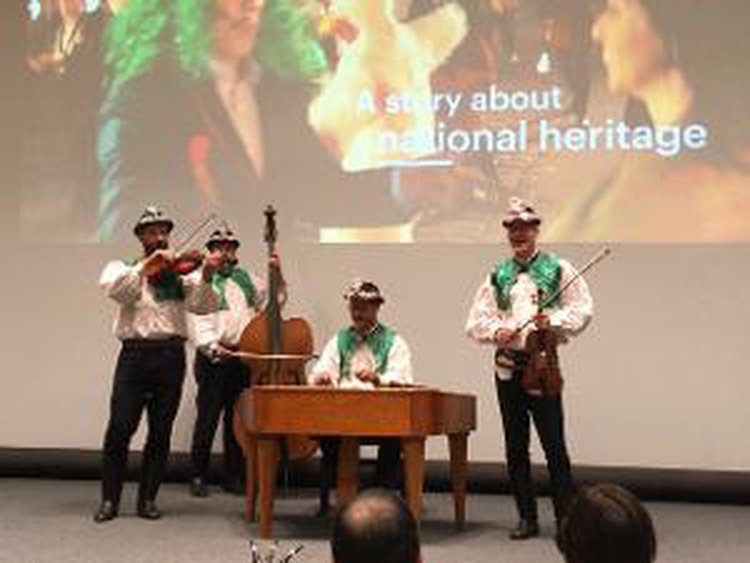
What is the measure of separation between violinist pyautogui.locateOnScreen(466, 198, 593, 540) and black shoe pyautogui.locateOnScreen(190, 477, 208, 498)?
1.96m

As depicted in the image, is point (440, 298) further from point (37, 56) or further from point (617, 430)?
point (37, 56)

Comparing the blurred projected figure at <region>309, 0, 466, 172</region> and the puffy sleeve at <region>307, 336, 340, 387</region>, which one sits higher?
the blurred projected figure at <region>309, 0, 466, 172</region>

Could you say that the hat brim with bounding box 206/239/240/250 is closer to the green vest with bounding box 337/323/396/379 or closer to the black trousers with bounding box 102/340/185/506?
the black trousers with bounding box 102/340/185/506

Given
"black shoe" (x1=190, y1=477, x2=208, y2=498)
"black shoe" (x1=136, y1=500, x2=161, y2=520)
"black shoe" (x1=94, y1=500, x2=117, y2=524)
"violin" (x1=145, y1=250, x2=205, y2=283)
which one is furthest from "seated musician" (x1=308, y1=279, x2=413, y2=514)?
"black shoe" (x1=190, y1=477, x2=208, y2=498)

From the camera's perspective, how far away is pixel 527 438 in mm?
5363

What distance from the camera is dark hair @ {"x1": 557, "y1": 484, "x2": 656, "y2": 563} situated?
65.6 inches

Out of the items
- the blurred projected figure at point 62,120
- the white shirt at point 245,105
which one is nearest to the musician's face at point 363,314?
the white shirt at point 245,105

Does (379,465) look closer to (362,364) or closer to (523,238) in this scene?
(362,364)

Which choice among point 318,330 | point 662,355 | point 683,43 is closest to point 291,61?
point 318,330

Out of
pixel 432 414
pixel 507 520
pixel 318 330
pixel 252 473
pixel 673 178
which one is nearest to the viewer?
pixel 432 414

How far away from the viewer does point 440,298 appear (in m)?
7.12

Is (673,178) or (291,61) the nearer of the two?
(673,178)

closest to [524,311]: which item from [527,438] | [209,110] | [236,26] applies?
[527,438]

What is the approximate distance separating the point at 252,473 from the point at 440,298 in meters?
1.99
